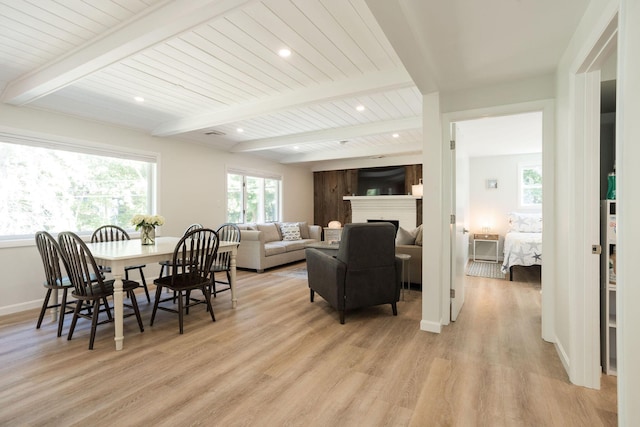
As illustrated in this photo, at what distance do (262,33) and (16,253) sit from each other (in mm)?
3619

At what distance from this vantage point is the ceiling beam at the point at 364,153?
6.20 metres

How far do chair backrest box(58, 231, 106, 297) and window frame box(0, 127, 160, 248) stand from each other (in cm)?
150

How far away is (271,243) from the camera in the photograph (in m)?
6.34

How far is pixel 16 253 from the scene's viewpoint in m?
3.51

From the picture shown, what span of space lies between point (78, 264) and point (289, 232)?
4.51 m

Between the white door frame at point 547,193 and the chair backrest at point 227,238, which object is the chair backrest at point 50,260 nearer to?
the chair backrest at point 227,238

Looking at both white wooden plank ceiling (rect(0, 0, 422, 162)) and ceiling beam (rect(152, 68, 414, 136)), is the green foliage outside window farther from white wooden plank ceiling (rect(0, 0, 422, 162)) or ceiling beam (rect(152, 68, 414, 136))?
ceiling beam (rect(152, 68, 414, 136))

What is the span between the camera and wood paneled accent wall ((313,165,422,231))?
26.7 feet

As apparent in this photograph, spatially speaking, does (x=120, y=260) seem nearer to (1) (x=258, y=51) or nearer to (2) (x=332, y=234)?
(1) (x=258, y=51)

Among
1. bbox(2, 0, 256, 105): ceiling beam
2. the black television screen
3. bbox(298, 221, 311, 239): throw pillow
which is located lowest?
bbox(298, 221, 311, 239): throw pillow

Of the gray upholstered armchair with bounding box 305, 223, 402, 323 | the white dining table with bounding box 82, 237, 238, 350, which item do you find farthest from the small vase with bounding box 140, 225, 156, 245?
the gray upholstered armchair with bounding box 305, 223, 402, 323

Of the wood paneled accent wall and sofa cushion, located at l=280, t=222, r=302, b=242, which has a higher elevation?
the wood paneled accent wall

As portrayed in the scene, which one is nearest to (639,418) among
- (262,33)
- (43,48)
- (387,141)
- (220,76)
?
(262,33)

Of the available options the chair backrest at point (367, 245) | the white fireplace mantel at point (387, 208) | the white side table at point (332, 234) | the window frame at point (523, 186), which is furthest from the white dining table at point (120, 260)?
the window frame at point (523, 186)
